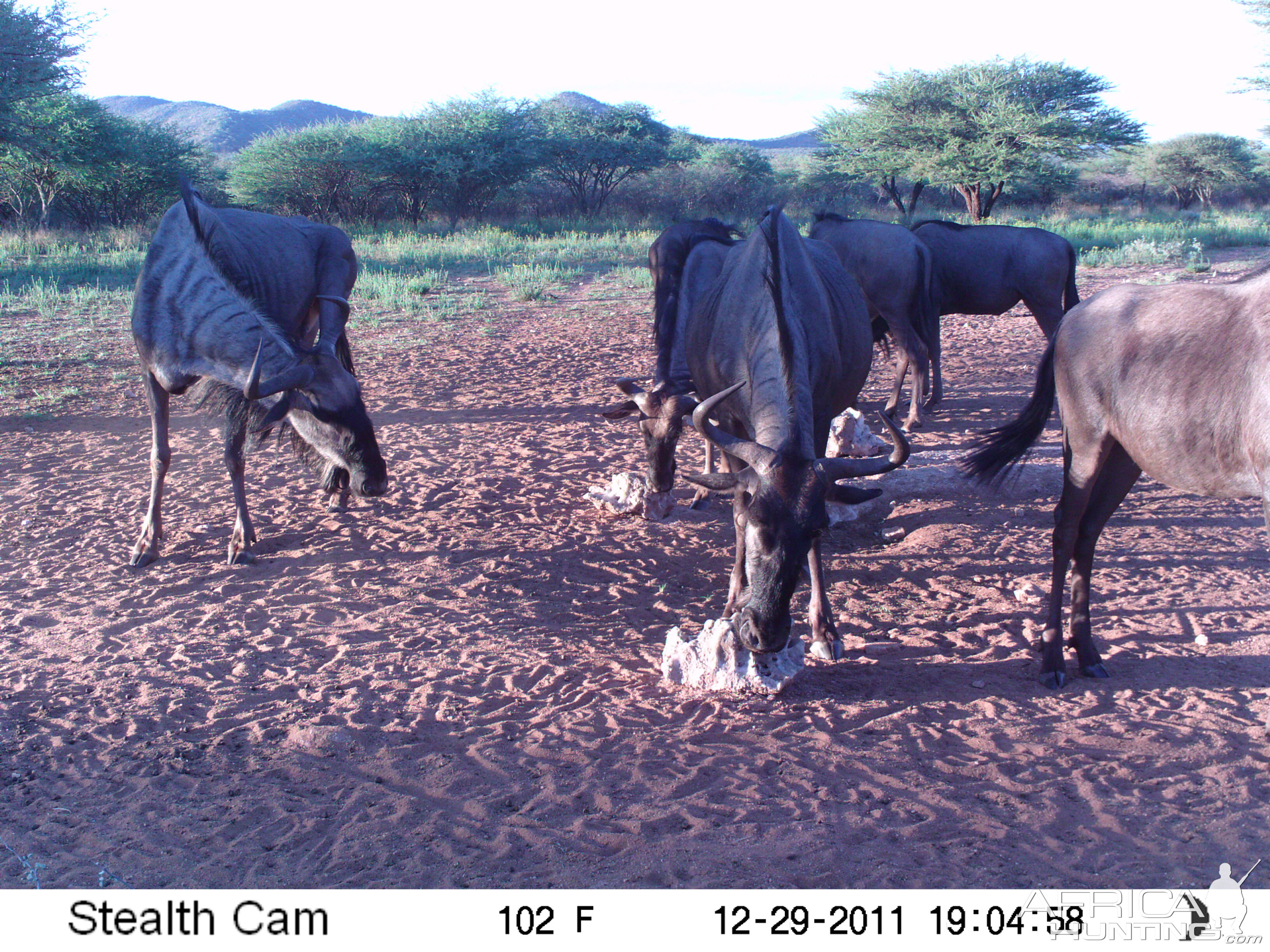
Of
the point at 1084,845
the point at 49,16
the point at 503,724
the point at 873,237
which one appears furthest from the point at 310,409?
the point at 49,16

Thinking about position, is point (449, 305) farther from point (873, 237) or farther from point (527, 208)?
point (527, 208)

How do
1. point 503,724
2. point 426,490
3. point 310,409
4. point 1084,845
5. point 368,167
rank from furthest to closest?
1. point 368,167
2. point 426,490
3. point 310,409
4. point 503,724
5. point 1084,845

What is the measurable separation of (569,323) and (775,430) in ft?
32.8

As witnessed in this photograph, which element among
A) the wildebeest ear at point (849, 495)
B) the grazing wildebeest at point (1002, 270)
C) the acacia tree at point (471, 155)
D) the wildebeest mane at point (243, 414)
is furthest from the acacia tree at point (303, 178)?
the wildebeest ear at point (849, 495)

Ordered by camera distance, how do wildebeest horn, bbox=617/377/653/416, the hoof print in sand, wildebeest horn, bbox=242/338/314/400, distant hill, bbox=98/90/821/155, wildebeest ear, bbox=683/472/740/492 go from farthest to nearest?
distant hill, bbox=98/90/821/155
the hoof print in sand
wildebeest horn, bbox=617/377/653/416
wildebeest horn, bbox=242/338/314/400
wildebeest ear, bbox=683/472/740/492

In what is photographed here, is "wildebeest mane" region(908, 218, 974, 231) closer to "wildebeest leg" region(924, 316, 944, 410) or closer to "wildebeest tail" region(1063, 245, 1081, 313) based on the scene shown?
"wildebeest tail" region(1063, 245, 1081, 313)

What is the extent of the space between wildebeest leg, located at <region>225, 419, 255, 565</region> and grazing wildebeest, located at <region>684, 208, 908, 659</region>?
9.37ft

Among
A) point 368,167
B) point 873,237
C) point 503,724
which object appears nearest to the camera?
point 503,724

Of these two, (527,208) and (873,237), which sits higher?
(527,208)

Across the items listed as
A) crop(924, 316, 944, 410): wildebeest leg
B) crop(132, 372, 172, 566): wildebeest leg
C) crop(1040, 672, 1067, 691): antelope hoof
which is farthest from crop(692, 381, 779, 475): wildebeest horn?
crop(924, 316, 944, 410): wildebeest leg

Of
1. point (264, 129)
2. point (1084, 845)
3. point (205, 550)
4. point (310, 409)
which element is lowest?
point (1084, 845)

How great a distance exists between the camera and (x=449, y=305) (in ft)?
46.0

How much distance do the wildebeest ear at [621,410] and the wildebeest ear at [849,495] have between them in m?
2.27

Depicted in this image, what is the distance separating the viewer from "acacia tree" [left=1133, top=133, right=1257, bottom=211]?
1588 inches
